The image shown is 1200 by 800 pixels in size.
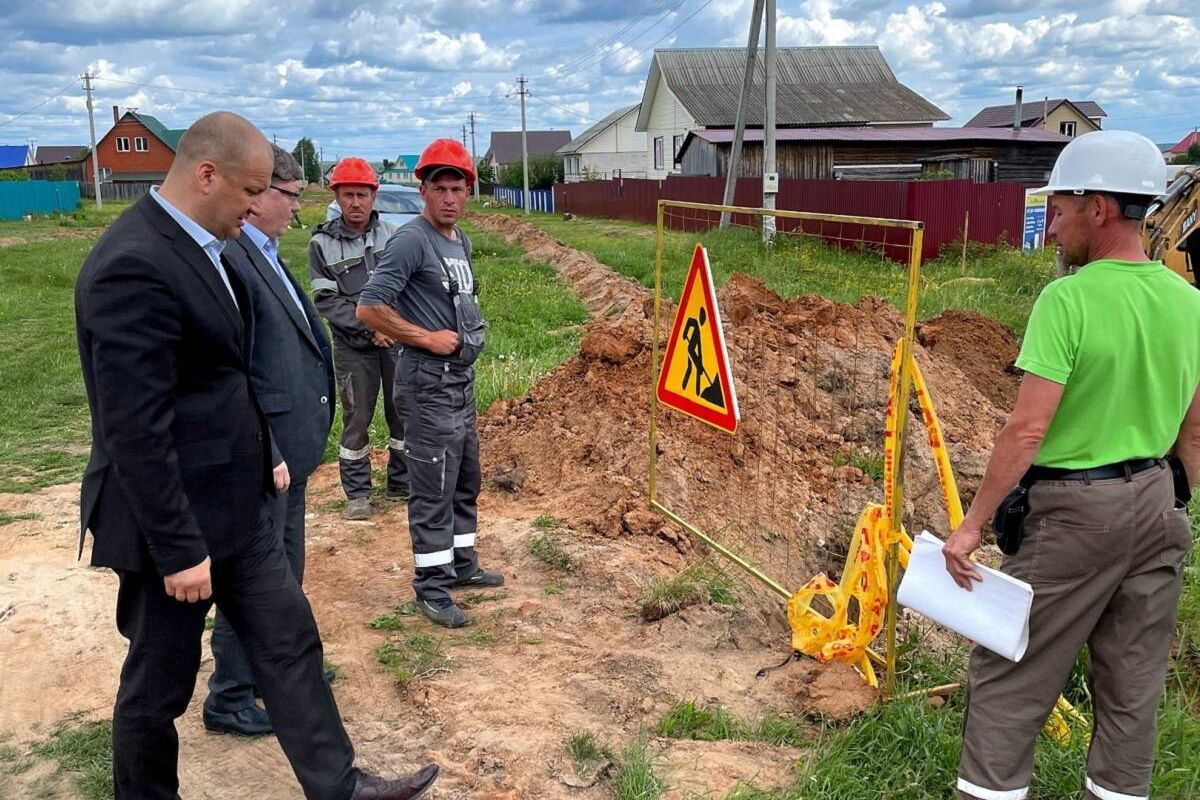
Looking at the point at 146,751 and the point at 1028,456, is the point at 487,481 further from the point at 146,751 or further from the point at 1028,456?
the point at 1028,456

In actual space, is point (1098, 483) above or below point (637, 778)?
above

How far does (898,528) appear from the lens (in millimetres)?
3750

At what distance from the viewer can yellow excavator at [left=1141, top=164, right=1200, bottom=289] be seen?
911 cm

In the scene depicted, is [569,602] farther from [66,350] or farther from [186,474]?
[66,350]

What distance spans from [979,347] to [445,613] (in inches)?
292

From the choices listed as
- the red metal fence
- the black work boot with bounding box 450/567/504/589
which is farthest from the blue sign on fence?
the black work boot with bounding box 450/567/504/589

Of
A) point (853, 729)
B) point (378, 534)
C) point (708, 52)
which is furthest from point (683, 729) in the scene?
point (708, 52)

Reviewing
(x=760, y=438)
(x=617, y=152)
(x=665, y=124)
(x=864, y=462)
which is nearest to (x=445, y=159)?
(x=760, y=438)

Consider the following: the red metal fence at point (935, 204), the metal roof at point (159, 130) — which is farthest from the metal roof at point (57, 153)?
the red metal fence at point (935, 204)

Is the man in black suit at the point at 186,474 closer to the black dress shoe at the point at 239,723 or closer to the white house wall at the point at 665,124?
the black dress shoe at the point at 239,723

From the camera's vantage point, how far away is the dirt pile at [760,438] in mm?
6180

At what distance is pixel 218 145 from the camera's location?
2.71 meters

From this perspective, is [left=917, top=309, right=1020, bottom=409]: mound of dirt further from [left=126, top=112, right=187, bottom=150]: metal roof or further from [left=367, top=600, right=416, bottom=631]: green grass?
[left=126, top=112, right=187, bottom=150]: metal roof

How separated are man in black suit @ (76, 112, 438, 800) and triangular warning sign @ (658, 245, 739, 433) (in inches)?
94.1
